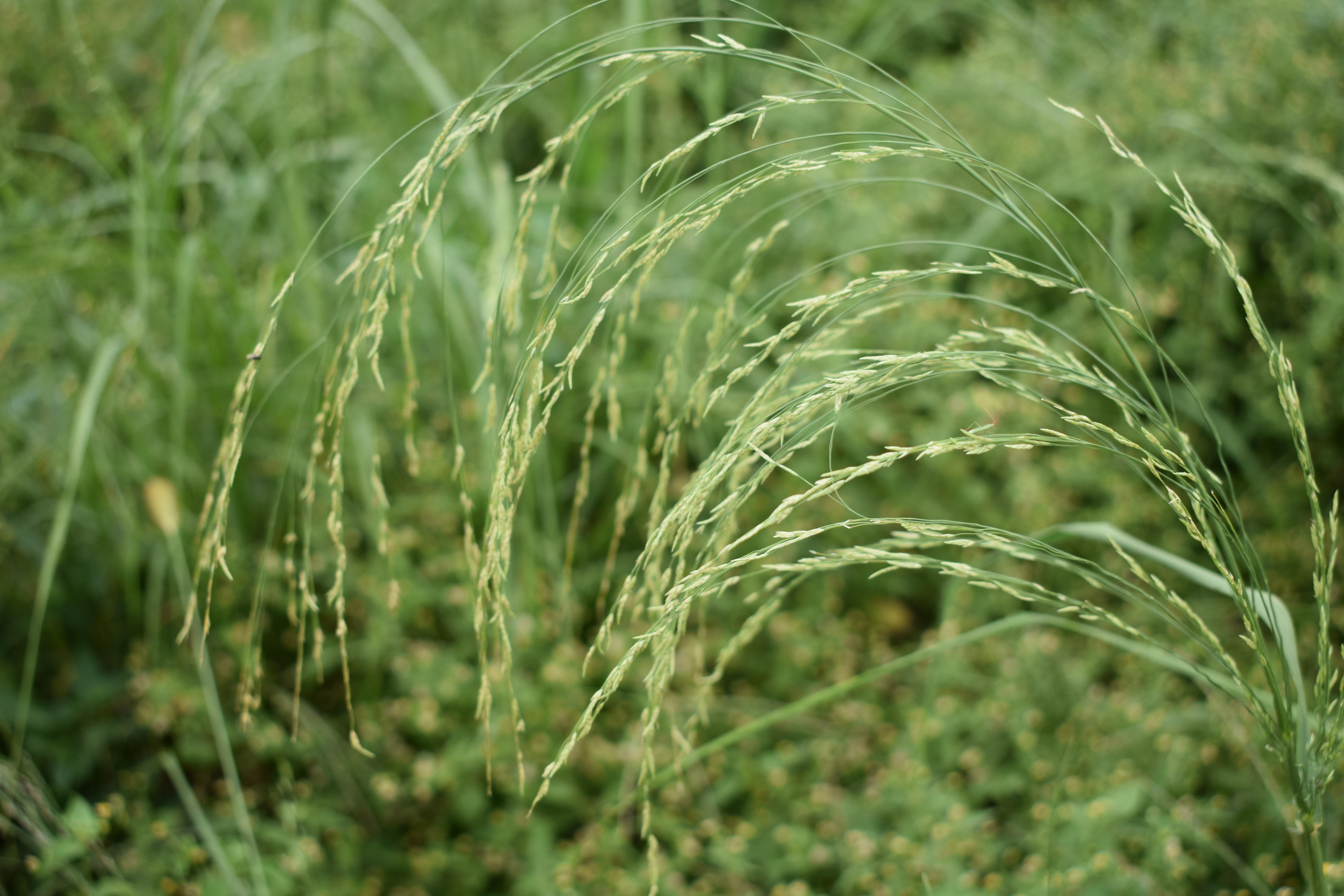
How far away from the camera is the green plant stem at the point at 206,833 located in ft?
3.91

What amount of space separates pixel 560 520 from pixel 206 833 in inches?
39.9

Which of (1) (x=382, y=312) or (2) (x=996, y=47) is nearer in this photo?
(1) (x=382, y=312)

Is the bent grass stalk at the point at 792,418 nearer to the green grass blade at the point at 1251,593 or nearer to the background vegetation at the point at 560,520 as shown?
the green grass blade at the point at 1251,593

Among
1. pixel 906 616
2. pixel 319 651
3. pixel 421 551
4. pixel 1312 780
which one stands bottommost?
pixel 906 616

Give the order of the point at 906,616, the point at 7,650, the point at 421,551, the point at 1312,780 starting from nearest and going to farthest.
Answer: the point at 1312,780 → the point at 7,650 → the point at 421,551 → the point at 906,616

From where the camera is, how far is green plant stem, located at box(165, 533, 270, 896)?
1228 millimetres

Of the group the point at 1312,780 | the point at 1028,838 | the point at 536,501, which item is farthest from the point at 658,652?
the point at 536,501

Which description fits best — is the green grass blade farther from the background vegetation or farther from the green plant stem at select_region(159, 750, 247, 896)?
the green plant stem at select_region(159, 750, 247, 896)

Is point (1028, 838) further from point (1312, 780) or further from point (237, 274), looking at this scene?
point (237, 274)

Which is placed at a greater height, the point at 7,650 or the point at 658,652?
the point at 658,652

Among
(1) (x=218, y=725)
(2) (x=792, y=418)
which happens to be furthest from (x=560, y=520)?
(2) (x=792, y=418)

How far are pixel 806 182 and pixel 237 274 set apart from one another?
158cm

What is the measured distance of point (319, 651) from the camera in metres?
0.89

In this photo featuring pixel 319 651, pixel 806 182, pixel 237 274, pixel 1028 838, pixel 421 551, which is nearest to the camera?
pixel 319 651
